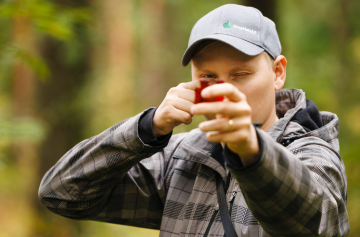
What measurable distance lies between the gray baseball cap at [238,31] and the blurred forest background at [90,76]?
1.43 meters

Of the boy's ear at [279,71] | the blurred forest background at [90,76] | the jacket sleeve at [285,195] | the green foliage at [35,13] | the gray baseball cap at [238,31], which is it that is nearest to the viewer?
the jacket sleeve at [285,195]

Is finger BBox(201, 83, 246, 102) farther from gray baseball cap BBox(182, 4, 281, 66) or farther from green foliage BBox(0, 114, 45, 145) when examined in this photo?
green foliage BBox(0, 114, 45, 145)

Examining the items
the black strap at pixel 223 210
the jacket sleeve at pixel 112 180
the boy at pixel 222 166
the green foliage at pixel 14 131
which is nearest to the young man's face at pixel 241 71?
the boy at pixel 222 166

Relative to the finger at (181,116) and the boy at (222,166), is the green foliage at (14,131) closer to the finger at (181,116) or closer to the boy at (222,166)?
the boy at (222,166)

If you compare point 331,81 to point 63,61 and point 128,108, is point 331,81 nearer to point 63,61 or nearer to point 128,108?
point 63,61

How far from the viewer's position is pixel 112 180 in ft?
6.44

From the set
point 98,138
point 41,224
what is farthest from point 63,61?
point 98,138

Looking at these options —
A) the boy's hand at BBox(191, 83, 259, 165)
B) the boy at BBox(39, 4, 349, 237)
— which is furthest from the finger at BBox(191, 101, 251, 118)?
the boy at BBox(39, 4, 349, 237)

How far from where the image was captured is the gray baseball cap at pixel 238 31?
1.70 meters

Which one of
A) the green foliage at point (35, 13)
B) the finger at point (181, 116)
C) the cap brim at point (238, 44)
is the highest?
the green foliage at point (35, 13)

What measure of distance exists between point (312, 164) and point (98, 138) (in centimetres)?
117

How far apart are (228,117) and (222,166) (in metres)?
0.75

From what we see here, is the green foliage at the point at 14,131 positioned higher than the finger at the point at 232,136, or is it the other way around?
the finger at the point at 232,136

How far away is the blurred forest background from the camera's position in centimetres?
327
